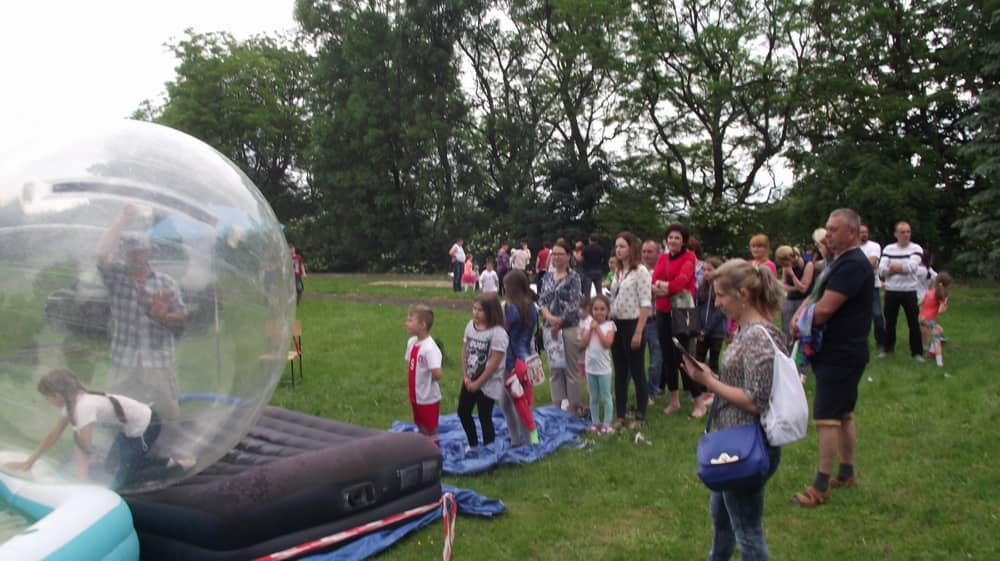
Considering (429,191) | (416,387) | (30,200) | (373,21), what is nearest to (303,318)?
(416,387)

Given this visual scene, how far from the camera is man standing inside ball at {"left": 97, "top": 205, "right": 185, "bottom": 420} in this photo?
155 inches

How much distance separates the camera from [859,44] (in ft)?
87.4

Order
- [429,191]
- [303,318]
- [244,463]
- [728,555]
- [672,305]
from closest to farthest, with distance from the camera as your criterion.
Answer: [728,555] < [244,463] < [672,305] < [303,318] < [429,191]

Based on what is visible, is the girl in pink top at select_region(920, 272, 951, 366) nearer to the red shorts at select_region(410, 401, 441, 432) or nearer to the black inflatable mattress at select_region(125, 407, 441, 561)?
the red shorts at select_region(410, 401, 441, 432)

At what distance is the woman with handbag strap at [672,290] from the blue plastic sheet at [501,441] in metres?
1.14

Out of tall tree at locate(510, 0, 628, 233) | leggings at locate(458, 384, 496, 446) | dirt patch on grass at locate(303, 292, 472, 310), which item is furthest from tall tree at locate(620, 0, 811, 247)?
leggings at locate(458, 384, 496, 446)

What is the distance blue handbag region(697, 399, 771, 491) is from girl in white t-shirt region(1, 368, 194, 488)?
289 cm

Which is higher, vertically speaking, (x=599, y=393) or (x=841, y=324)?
(x=841, y=324)

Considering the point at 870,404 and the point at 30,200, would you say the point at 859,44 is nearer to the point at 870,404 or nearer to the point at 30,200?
the point at 870,404

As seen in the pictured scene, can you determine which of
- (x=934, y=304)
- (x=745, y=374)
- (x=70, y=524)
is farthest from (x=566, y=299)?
(x=934, y=304)

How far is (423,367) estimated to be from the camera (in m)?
6.68

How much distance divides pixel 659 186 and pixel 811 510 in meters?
29.8

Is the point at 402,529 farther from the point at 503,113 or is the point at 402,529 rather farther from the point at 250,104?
the point at 250,104

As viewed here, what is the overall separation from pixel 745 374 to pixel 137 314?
3.07 meters
